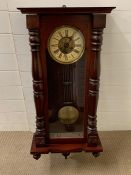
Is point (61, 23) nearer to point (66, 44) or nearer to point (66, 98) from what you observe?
point (66, 44)

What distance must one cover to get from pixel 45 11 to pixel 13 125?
85cm

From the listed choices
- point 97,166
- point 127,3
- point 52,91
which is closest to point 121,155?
point 97,166

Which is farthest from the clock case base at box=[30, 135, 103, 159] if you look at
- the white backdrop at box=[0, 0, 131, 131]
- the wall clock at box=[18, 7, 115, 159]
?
the white backdrop at box=[0, 0, 131, 131]

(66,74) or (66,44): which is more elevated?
(66,44)

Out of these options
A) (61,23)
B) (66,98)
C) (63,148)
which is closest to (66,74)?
(66,98)

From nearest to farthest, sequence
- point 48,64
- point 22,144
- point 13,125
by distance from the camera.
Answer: point 48,64, point 22,144, point 13,125

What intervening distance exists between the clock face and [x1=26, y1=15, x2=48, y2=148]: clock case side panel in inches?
2.4

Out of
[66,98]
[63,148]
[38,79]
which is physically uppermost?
[38,79]

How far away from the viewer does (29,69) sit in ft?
4.33

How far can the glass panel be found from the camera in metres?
1.05

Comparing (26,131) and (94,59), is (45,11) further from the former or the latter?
(26,131)

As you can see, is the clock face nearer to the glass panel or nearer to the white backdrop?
the glass panel

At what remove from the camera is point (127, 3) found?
45.1 inches

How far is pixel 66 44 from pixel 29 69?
39cm
